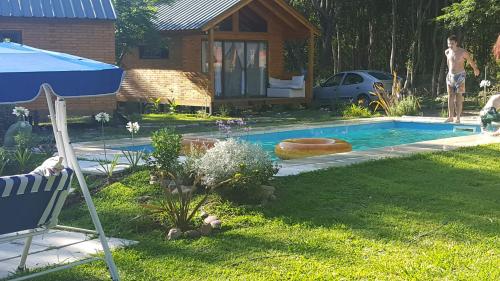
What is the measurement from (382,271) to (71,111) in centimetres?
1260

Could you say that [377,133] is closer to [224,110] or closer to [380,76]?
[224,110]

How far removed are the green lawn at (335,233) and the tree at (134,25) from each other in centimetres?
1179

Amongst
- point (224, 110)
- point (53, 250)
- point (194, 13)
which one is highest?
point (194, 13)

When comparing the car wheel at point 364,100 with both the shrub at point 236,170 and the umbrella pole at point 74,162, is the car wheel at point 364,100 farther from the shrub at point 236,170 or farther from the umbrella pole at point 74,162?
the umbrella pole at point 74,162

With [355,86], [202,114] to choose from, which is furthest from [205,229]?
[355,86]

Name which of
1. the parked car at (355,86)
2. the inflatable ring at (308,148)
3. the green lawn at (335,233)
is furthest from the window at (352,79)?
the green lawn at (335,233)

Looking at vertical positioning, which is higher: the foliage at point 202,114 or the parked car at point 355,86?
the parked car at point 355,86

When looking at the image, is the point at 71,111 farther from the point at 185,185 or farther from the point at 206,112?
the point at 185,185

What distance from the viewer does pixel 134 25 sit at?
18656mm

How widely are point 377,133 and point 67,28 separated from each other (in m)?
7.84

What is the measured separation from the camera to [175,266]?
15.5ft

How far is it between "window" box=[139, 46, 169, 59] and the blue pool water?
25.7 ft

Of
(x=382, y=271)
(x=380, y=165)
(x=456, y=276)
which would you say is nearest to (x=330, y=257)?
(x=382, y=271)

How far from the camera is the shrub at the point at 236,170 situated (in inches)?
253
